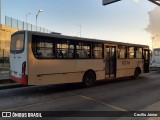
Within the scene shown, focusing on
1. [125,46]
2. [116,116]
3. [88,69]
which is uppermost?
[125,46]

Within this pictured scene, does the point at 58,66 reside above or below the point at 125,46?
below

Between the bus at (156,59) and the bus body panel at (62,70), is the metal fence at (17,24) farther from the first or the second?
the bus body panel at (62,70)

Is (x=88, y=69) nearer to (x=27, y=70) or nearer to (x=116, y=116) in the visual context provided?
(x=27, y=70)

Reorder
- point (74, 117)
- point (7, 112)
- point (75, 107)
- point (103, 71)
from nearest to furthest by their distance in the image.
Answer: point (74, 117) < point (7, 112) < point (75, 107) < point (103, 71)

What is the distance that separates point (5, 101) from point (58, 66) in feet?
11.7

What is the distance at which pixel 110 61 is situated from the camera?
56.5 ft

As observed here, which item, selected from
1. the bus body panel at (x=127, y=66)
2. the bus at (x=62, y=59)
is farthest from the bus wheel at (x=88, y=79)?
the bus body panel at (x=127, y=66)

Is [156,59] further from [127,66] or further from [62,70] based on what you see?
[62,70]

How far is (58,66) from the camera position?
1342cm

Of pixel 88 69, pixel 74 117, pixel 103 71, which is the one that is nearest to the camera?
pixel 74 117

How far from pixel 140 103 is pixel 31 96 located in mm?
4876

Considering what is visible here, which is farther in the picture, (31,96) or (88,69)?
(88,69)

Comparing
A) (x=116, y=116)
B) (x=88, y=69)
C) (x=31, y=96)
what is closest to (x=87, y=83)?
(x=88, y=69)

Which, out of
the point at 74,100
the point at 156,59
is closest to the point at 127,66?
the point at 74,100
